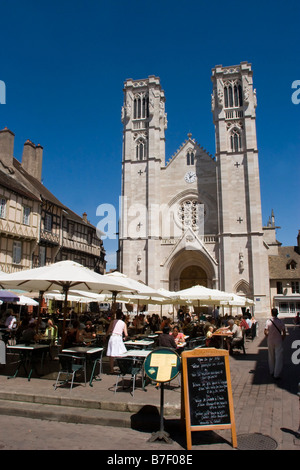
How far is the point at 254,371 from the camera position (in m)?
9.62

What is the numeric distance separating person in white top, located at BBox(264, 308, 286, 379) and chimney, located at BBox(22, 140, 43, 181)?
94.4 feet

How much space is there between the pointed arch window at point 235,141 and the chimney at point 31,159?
1878 cm

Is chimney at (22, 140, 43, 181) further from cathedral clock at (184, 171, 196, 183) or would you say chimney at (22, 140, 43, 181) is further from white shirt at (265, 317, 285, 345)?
white shirt at (265, 317, 285, 345)

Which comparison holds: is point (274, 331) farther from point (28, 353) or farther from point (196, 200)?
point (196, 200)

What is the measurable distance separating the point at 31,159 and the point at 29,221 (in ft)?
31.7

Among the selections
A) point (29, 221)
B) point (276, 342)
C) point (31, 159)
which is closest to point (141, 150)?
point (31, 159)

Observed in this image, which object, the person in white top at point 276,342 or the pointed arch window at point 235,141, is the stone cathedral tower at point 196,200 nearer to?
the pointed arch window at point 235,141

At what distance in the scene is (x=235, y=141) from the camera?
32531 mm

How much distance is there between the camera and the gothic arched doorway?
33.5m

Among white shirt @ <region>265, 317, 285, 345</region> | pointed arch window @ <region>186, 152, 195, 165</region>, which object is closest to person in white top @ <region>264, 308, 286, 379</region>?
white shirt @ <region>265, 317, 285, 345</region>

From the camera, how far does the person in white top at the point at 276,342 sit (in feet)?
27.5

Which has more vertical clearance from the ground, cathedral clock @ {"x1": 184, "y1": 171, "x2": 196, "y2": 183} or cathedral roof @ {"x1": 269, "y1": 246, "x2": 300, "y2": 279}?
cathedral clock @ {"x1": 184, "y1": 171, "x2": 196, "y2": 183}
